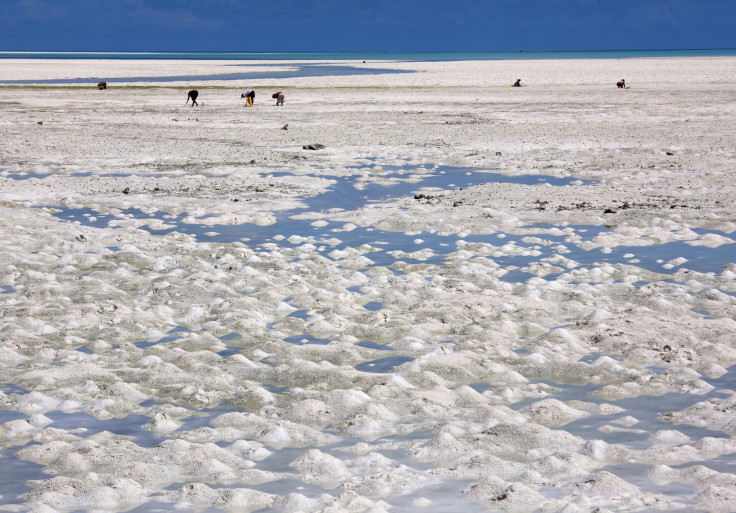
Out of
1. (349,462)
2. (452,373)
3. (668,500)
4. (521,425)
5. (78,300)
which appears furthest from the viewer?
Answer: (78,300)

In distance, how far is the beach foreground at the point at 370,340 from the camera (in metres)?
4.44

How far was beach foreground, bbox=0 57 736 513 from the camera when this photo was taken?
444 cm

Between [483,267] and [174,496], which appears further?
[483,267]

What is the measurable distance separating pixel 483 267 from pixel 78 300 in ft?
14.2

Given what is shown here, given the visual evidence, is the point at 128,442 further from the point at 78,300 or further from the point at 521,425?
the point at 78,300

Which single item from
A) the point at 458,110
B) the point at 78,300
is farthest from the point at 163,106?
the point at 78,300

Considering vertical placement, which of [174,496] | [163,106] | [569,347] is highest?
[163,106]

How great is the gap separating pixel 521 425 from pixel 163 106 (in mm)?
32702

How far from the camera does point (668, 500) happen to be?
4.10 meters

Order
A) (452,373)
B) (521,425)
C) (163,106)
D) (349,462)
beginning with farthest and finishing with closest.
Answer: (163,106)
(452,373)
(521,425)
(349,462)

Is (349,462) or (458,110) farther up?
(458,110)

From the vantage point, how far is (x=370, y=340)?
22.6 ft

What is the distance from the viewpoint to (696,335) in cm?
672

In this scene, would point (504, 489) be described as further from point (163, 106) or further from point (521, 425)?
point (163, 106)
